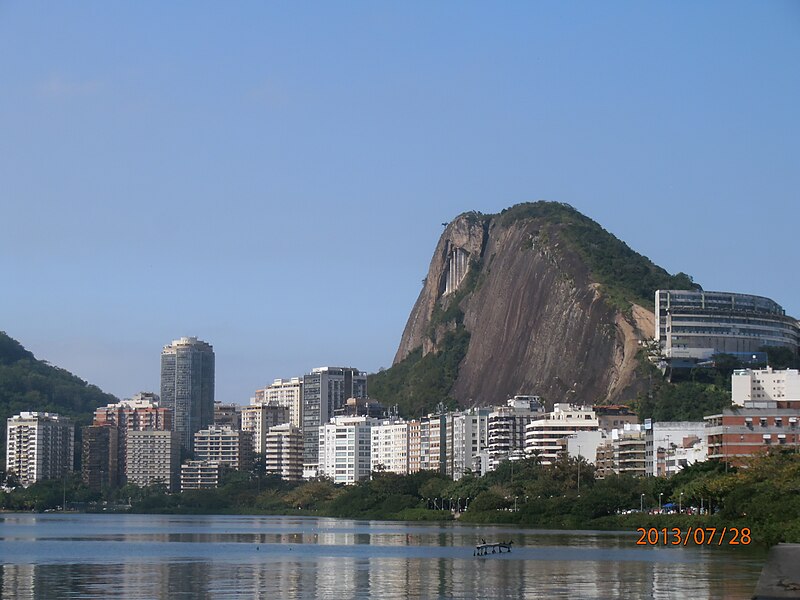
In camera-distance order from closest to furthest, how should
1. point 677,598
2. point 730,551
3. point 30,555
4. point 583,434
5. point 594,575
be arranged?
point 677,598 → point 594,575 → point 730,551 → point 30,555 → point 583,434

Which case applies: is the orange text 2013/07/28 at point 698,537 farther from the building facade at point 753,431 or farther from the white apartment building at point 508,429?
the white apartment building at point 508,429

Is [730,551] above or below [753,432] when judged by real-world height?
below

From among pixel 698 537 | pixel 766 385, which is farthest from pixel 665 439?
pixel 698 537

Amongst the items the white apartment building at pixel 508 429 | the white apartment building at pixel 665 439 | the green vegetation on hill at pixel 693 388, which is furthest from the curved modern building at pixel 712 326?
the white apartment building at pixel 665 439

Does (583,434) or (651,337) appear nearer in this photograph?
(583,434)

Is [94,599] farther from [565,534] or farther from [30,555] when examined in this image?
[565,534]

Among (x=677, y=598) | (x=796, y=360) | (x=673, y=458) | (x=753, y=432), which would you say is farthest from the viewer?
(x=796, y=360)

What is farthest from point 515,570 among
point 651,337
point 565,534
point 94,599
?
point 651,337
